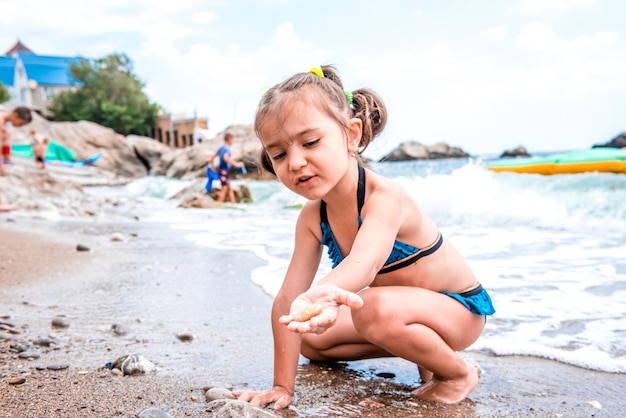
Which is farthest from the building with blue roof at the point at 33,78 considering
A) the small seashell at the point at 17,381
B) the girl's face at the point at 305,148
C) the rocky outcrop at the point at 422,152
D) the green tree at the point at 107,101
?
the girl's face at the point at 305,148

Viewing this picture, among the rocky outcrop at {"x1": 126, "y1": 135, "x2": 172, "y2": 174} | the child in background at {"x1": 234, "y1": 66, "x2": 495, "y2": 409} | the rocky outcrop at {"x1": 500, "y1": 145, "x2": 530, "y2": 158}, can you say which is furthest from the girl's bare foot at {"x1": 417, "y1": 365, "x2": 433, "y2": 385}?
the rocky outcrop at {"x1": 500, "y1": 145, "x2": 530, "y2": 158}

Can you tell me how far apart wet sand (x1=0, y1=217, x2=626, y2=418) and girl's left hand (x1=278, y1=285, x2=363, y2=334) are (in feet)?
1.90

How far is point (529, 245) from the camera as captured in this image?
5.77 m

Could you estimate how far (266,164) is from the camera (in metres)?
2.38

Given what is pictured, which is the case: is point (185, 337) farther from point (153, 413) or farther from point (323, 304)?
point (323, 304)

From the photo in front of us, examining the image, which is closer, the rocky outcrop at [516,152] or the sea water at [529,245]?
the sea water at [529,245]

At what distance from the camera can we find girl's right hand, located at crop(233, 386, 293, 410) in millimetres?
2031

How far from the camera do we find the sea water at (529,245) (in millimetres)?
2963

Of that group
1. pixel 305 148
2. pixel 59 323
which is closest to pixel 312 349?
pixel 305 148

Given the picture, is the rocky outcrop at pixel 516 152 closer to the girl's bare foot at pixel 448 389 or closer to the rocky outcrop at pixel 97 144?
the rocky outcrop at pixel 97 144

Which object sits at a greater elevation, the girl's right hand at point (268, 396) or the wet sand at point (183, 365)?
the girl's right hand at point (268, 396)

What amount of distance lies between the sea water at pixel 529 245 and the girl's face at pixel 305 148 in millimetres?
730

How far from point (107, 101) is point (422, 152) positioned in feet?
98.3

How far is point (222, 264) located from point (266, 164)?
2781 millimetres
